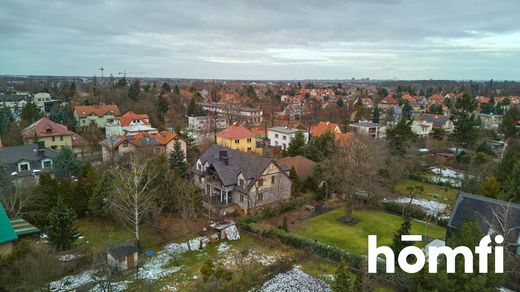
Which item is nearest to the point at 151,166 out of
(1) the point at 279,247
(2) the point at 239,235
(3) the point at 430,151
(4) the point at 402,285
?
(2) the point at 239,235

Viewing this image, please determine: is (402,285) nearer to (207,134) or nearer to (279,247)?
Result: (279,247)

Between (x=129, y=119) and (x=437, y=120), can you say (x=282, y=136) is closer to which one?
(x=129, y=119)

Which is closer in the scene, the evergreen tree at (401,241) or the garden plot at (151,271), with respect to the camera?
the garden plot at (151,271)

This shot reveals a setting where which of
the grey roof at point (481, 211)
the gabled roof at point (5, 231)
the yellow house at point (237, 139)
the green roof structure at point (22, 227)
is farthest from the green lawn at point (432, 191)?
the gabled roof at point (5, 231)

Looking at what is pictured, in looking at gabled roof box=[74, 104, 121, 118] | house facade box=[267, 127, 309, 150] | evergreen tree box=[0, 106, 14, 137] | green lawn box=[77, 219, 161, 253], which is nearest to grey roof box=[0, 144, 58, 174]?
green lawn box=[77, 219, 161, 253]

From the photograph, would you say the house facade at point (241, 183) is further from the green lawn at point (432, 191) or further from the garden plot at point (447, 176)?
the garden plot at point (447, 176)

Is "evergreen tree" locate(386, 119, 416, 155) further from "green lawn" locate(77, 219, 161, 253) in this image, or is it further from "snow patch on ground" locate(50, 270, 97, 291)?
"snow patch on ground" locate(50, 270, 97, 291)

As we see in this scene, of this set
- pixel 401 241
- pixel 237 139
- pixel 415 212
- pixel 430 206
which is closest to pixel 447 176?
pixel 430 206
